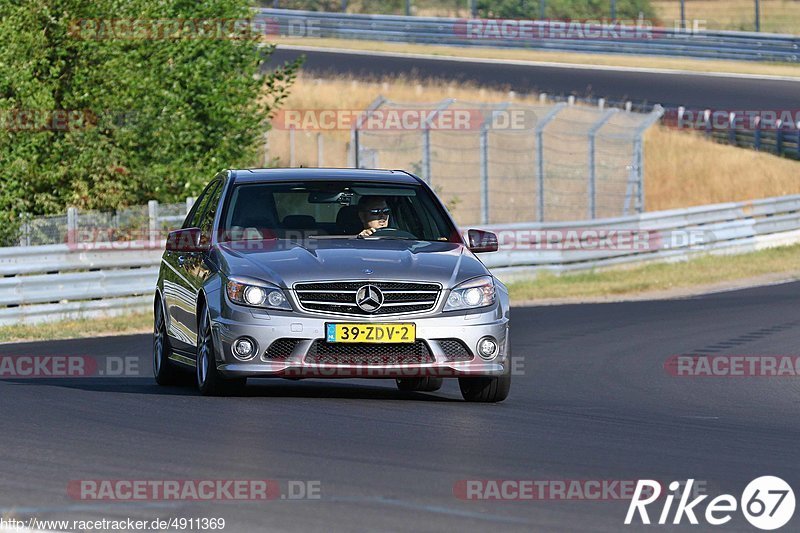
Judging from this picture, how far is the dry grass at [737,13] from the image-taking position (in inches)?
2559

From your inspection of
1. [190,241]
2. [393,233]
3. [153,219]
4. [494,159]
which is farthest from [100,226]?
[494,159]

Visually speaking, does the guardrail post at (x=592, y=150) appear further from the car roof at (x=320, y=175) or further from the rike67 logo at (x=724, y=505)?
the rike67 logo at (x=724, y=505)

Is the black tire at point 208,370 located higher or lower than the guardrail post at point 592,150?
higher

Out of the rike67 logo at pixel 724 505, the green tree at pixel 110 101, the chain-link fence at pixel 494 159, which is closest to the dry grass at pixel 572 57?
the chain-link fence at pixel 494 159

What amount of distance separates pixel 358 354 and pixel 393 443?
1.65m

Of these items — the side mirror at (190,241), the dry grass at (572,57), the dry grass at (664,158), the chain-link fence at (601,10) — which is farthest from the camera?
the chain-link fence at (601,10)

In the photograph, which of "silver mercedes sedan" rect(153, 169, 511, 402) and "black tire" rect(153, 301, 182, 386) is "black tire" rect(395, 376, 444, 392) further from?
"black tire" rect(153, 301, 182, 386)

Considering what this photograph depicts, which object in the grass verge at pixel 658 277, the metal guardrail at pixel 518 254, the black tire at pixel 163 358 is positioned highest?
the black tire at pixel 163 358

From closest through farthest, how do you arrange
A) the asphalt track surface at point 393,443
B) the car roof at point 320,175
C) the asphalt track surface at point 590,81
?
the asphalt track surface at point 393,443
the car roof at point 320,175
the asphalt track surface at point 590,81

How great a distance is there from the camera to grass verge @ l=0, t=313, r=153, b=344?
19172 mm

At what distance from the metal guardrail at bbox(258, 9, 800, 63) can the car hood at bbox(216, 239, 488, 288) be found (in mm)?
42593

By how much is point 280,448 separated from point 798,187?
3263 cm

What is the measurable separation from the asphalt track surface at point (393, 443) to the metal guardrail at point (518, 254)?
737 centimetres

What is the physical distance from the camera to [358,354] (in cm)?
1034
